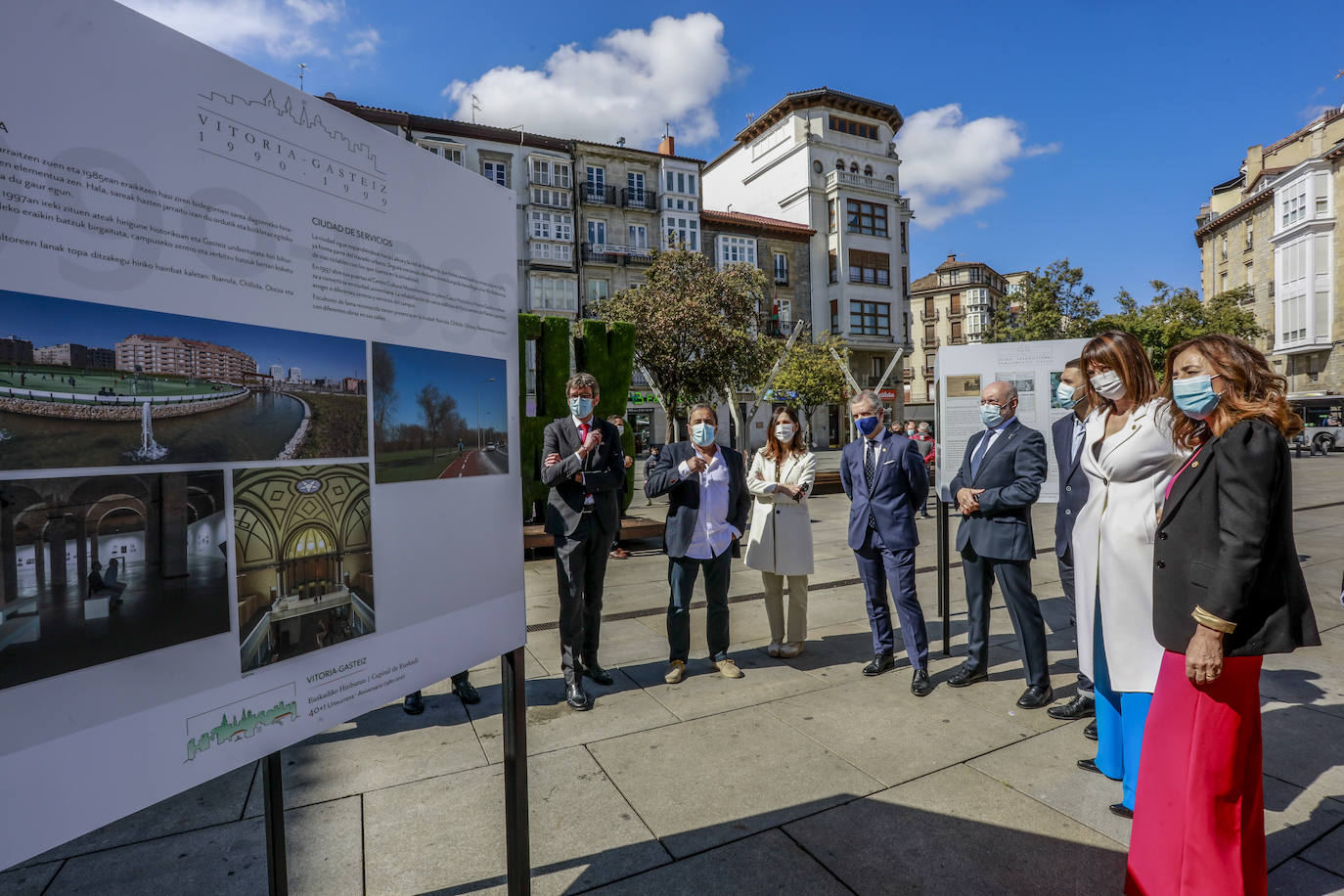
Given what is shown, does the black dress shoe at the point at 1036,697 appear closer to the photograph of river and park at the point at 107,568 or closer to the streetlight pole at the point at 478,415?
the streetlight pole at the point at 478,415

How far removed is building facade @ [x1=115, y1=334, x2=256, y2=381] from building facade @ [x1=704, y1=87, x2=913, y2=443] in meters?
42.3

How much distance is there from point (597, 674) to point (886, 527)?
2.18 m

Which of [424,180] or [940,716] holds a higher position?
[424,180]

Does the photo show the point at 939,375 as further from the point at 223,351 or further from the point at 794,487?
the point at 223,351

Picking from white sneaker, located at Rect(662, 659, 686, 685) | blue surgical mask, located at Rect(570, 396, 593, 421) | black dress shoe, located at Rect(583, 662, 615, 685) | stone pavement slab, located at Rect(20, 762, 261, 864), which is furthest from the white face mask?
stone pavement slab, located at Rect(20, 762, 261, 864)

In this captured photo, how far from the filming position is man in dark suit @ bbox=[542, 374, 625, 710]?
4398mm

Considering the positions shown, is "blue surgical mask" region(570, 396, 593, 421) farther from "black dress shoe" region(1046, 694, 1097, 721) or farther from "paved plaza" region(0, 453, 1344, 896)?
"black dress shoe" region(1046, 694, 1097, 721)

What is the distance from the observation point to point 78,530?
1.30m

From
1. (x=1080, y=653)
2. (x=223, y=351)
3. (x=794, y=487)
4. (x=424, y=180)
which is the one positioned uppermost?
(x=424, y=180)

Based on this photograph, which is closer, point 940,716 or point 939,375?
point 940,716

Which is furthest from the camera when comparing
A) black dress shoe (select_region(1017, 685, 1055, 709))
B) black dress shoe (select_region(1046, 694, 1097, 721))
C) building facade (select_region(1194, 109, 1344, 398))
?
building facade (select_region(1194, 109, 1344, 398))

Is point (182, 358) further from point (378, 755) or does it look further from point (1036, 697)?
point (1036, 697)

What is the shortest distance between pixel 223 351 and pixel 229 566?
47 cm

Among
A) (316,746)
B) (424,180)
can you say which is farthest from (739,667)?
(424,180)
